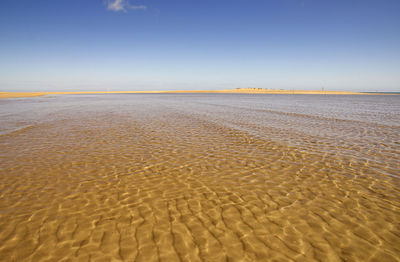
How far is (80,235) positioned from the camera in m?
3.84

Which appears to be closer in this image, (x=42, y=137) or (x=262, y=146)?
(x=262, y=146)

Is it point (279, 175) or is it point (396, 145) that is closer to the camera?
point (279, 175)

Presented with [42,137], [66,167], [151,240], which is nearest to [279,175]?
[151,240]

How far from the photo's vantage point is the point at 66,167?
7.08 meters

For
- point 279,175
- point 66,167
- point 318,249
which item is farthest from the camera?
point 66,167

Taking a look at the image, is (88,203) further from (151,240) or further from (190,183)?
(190,183)

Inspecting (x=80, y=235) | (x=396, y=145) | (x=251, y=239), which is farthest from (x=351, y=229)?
(x=396, y=145)

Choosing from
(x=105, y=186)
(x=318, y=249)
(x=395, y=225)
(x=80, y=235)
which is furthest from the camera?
(x=105, y=186)

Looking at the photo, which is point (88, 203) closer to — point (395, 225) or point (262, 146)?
point (395, 225)

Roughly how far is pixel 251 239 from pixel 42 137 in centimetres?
1241

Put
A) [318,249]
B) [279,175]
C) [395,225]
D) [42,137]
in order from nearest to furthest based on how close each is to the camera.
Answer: [318,249]
[395,225]
[279,175]
[42,137]

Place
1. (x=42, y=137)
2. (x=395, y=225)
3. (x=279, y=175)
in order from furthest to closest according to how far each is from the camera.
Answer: (x=42, y=137), (x=279, y=175), (x=395, y=225)

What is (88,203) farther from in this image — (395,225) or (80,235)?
(395,225)

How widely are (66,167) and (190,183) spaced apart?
4.49 m
